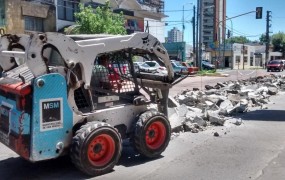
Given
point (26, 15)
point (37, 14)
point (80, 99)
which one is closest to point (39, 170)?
point (80, 99)

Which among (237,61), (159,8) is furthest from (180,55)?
(237,61)

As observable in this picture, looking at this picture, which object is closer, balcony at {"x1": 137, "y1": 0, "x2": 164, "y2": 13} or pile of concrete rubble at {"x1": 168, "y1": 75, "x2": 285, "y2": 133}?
pile of concrete rubble at {"x1": 168, "y1": 75, "x2": 285, "y2": 133}

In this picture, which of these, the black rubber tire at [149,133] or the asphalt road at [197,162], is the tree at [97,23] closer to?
the asphalt road at [197,162]

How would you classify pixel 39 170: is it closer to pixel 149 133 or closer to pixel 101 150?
pixel 101 150

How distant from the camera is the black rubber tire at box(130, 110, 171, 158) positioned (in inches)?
265

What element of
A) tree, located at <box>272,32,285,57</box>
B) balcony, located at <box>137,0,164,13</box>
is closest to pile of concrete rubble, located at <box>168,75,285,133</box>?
balcony, located at <box>137,0,164,13</box>

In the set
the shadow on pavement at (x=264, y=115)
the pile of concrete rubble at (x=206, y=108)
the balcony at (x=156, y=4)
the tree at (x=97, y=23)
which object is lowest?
the shadow on pavement at (x=264, y=115)

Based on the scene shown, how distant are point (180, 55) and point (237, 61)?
2022cm

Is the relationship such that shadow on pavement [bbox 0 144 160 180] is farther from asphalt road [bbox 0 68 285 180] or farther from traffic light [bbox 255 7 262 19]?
traffic light [bbox 255 7 262 19]

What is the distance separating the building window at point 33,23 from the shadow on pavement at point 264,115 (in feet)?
79.0

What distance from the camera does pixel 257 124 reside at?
35.0 ft

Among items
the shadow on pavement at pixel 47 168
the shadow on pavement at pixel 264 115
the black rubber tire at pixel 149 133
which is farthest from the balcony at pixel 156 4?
the shadow on pavement at pixel 47 168

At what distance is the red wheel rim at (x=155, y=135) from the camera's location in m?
6.94

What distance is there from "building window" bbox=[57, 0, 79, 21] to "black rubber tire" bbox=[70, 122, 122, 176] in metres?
32.1
